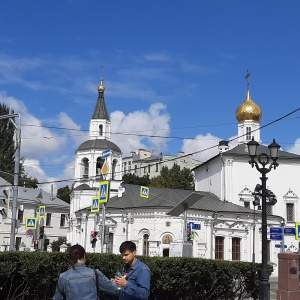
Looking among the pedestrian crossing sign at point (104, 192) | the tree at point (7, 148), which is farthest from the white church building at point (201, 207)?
the tree at point (7, 148)

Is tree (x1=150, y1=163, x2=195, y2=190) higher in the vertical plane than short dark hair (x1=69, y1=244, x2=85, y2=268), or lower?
higher

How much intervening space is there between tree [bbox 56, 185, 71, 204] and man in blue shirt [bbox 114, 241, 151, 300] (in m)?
87.2

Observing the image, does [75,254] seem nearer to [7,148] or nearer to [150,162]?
[7,148]

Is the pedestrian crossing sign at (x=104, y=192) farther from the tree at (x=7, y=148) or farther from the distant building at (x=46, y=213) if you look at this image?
the tree at (x=7, y=148)

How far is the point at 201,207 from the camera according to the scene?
4672 centimetres

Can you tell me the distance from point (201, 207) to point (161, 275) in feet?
114

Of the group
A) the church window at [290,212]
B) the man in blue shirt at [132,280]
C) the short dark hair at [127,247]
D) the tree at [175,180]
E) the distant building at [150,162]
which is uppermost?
the distant building at [150,162]

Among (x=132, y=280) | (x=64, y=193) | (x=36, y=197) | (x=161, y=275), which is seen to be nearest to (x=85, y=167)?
(x=36, y=197)

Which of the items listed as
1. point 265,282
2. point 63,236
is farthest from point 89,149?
point 265,282

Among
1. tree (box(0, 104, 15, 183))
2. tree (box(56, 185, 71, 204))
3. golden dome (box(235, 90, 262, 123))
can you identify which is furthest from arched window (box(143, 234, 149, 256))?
tree (box(56, 185, 71, 204))

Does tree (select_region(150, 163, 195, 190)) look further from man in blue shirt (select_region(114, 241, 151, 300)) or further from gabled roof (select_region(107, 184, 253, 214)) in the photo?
man in blue shirt (select_region(114, 241, 151, 300))

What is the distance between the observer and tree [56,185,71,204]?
303 feet

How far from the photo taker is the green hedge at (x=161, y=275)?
11.0 meters

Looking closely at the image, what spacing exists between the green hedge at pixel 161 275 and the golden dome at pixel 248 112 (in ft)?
153
